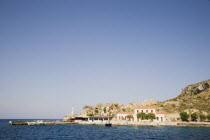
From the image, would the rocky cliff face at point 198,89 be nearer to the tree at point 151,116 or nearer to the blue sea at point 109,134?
the tree at point 151,116

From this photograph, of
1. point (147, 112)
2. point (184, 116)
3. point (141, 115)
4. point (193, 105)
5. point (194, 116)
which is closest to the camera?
point (184, 116)

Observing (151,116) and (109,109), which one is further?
(109,109)

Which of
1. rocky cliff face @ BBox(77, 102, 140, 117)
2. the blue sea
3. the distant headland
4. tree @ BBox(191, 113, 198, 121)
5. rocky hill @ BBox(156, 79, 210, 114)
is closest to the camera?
the blue sea

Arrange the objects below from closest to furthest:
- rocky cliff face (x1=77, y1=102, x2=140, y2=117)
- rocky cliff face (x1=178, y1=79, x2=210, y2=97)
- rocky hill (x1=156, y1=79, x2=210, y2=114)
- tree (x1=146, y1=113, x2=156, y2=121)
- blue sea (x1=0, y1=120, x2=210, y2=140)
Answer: blue sea (x1=0, y1=120, x2=210, y2=140), tree (x1=146, y1=113, x2=156, y2=121), rocky hill (x1=156, y1=79, x2=210, y2=114), rocky cliff face (x1=77, y1=102, x2=140, y2=117), rocky cliff face (x1=178, y1=79, x2=210, y2=97)

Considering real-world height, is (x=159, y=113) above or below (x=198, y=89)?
below

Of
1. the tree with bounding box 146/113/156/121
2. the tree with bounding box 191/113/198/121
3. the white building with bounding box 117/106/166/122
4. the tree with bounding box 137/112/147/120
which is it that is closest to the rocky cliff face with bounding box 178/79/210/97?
the tree with bounding box 191/113/198/121

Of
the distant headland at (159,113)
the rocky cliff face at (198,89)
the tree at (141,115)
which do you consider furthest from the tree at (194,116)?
the rocky cliff face at (198,89)

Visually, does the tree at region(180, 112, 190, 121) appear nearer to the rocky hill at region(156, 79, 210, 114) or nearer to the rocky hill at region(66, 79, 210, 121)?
the rocky hill at region(66, 79, 210, 121)

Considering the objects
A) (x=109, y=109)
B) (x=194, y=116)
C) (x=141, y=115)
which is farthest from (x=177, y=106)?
(x=109, y=109)

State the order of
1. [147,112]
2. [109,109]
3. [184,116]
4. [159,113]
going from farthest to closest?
[109,109]
[147,112]
[159,113]
[184,116]

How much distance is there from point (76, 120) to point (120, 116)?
28245 millimetres

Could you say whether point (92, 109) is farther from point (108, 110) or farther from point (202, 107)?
point (202, 107)

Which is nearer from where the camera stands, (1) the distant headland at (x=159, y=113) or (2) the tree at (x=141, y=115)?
(1) the distant headland at (x=159, y=113)

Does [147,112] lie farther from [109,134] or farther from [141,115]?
[109,134]
